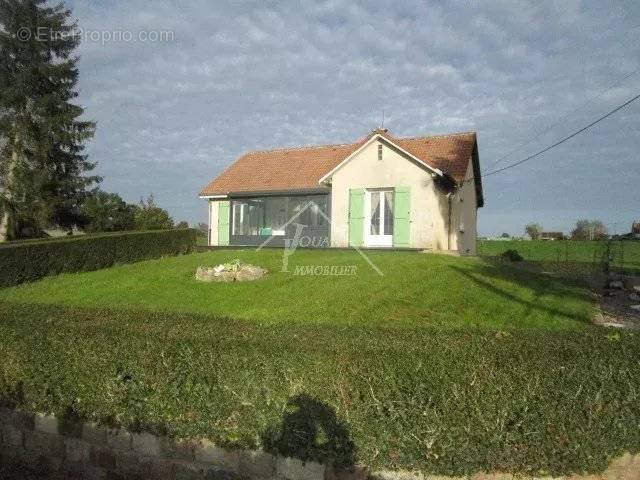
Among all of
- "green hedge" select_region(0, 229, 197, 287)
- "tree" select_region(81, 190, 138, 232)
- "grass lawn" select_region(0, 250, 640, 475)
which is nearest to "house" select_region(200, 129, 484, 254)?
"green hedge" select_region(0, 229, 197, 287)

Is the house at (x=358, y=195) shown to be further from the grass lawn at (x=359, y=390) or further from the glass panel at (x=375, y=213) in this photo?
the grass lawn at (x=359, y=390)

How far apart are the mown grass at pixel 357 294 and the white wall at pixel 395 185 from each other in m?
3.99

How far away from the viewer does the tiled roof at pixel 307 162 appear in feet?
70.7

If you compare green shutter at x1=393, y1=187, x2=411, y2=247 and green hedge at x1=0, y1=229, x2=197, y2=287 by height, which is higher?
green shutter at x1=393, y1=187, x2=411, y2=247

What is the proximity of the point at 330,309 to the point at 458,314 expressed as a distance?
88.4 inches

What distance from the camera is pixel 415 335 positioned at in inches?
214

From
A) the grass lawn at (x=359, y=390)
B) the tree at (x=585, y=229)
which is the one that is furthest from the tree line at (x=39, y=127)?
the tree at (x=585, y=229)

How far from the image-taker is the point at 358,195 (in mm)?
21375

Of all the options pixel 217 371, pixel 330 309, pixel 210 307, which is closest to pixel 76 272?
pixel 210 307

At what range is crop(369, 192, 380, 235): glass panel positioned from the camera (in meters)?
21.3

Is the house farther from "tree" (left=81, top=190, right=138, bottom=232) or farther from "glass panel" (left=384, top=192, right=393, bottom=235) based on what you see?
"tree" (left=81, top=190, right=138, bottom=232)

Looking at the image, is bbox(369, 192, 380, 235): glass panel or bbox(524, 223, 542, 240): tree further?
bbox(524, 223, 542, 240): tree

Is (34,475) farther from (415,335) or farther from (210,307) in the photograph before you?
(210,307)

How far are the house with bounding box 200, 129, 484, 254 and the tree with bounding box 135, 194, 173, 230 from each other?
13.4 metres
